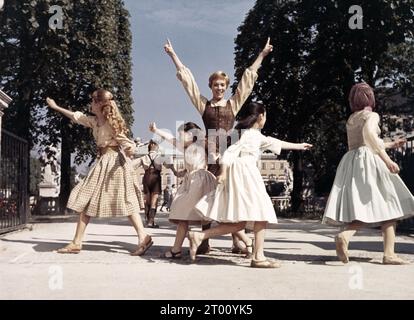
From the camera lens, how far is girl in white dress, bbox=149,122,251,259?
20.1ft

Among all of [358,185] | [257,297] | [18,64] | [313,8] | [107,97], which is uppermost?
[313,8]

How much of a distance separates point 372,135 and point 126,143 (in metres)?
2.87

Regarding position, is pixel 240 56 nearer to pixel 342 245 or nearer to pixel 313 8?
pixel 313 8

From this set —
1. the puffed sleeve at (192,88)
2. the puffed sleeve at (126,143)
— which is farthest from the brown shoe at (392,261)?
the puffed sleeve at (126,143)

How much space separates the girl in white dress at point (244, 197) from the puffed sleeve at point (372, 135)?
0.74 metres

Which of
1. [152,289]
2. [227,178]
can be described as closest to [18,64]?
[227,178]

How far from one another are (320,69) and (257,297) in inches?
653

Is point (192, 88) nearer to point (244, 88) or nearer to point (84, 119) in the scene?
point (244, 88)

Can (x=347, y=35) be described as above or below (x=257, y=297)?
above

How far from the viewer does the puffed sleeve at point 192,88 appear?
6480mm

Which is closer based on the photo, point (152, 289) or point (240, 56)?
point (152, 289)

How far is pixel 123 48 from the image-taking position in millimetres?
29078

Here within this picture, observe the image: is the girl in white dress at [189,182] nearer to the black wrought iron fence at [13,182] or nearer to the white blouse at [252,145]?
the white blouse at [252,145]
